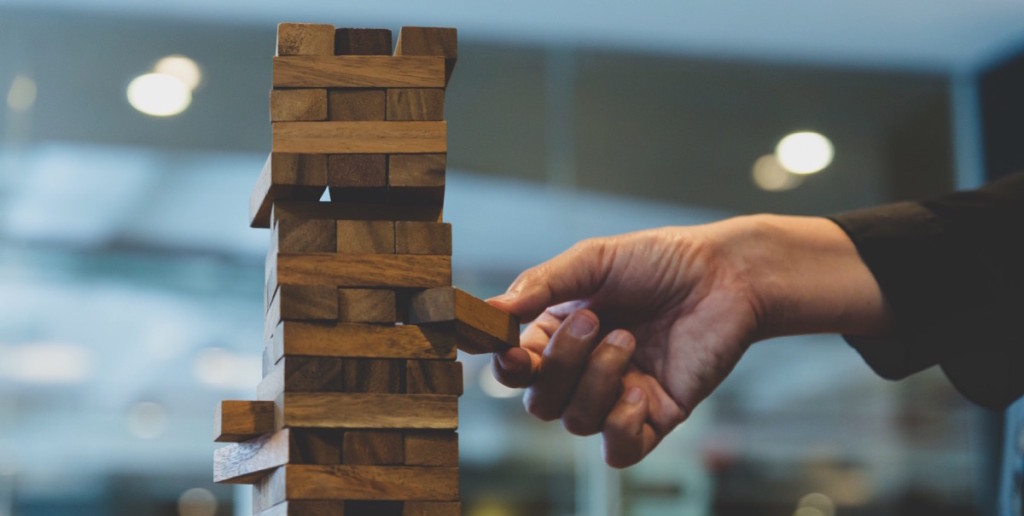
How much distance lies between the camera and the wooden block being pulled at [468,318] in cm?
82

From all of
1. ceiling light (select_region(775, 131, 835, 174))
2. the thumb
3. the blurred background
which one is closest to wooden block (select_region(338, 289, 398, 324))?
the thumb

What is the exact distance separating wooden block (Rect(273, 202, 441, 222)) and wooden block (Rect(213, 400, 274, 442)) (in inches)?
5.4

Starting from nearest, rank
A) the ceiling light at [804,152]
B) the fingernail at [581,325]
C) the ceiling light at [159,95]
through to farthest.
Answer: the fingernail at [581,325] < the ceiling light at [159,95] < the ceiling light at [804,152]

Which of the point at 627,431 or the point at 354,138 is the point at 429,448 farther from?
the point at 627,431

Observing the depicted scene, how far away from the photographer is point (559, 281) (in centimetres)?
116

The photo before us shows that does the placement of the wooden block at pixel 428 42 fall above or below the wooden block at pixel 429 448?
above

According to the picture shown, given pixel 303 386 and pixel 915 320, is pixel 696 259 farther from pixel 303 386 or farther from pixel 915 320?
pixel 303 386

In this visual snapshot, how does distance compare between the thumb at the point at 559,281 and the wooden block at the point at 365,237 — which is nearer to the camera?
the wooden block at the point at 365,237

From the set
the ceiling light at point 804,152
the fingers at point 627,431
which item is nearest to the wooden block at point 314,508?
the fingers at point 627,431

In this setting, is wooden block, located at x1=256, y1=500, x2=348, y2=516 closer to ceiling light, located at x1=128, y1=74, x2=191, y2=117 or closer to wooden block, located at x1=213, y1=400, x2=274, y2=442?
wooden block, located at x1=213, y1=400, x2=274, y2=442

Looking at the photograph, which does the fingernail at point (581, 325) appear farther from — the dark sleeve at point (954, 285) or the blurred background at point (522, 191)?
the blurred background at point (522, 191)

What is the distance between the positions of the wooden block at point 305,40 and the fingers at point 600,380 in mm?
489

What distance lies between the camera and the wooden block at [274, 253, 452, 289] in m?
0.82

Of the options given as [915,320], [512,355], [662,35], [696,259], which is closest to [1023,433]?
[915,320]
